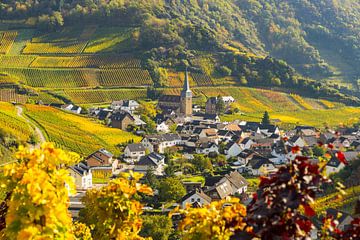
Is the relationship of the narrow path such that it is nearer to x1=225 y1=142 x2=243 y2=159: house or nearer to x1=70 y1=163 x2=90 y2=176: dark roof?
x1=70 y1=163 x2=90 y2=176: dark roof

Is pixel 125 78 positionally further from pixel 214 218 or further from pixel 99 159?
pixel 214 218

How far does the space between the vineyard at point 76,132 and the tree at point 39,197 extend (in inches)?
1728

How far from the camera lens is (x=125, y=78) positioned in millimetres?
87312

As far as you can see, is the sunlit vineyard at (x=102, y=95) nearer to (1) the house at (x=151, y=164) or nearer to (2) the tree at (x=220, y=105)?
(2) the tree at (x=220, y=105)

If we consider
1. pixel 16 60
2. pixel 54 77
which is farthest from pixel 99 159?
pixel 16 60

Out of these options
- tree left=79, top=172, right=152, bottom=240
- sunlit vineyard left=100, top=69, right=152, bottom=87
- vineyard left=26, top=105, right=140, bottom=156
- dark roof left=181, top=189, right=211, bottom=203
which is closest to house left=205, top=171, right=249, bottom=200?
dark roof left=181, top=189, right=211, bottom=203

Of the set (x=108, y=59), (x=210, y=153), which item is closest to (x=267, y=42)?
Answer: (x=108, y=59)

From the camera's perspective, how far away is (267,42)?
14950 centimetres

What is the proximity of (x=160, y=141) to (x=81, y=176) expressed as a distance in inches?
649

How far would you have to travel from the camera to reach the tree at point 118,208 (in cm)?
916

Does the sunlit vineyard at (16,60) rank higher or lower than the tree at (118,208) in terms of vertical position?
lower

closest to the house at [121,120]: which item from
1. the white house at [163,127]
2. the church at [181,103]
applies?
the white house at [163,127]

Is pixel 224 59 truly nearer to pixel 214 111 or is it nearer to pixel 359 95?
pixel 214 111

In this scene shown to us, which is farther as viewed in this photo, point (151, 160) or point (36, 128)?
point (36, 128)
